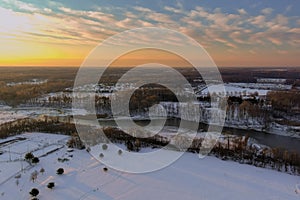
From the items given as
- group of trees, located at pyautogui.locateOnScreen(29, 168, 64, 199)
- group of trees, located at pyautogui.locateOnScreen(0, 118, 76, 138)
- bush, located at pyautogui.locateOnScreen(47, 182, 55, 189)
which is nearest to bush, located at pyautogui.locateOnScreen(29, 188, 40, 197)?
group of trees, located at pyautogui.locateOnScreen(29, 168, 64, 199)

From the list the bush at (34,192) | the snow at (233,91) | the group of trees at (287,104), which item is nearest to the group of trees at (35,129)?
the bush at (34,192)

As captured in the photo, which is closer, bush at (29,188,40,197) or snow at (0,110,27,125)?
bush at (29,188,40,197)

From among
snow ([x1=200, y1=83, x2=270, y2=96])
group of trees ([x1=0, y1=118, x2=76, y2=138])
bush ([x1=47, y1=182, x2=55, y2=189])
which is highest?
snow ([x1=200, y1=83, x2=270, y2=96])

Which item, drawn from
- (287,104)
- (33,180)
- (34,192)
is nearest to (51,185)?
(34,192)

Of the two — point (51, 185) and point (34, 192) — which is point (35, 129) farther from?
point (34, 192)

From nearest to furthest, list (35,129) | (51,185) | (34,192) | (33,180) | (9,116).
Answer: (34,192)
(51,185)
(33,180)
(35,129)
(9,116)

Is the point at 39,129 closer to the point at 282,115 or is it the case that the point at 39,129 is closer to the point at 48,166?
the point at 48,166

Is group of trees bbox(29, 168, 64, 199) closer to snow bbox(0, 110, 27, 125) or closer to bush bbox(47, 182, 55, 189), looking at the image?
bush bbox(47, 182, 55, 189)

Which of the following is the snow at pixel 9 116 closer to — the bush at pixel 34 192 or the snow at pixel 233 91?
the bush at pixel 34 192
